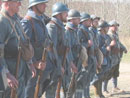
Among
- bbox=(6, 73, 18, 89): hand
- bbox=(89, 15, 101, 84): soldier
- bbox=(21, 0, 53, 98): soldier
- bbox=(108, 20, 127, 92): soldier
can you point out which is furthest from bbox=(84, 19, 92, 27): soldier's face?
bbox=(6, 73, 18, 89): hand

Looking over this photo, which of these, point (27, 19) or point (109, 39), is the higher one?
point (27, 19)

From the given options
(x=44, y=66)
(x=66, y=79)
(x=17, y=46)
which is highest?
(x=17, y=46)

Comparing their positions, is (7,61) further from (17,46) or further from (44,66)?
(44,66)

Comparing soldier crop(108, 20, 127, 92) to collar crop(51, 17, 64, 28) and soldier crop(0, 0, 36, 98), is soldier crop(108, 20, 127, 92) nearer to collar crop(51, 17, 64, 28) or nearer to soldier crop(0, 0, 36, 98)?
collar crop(51, 17, 64, 28)

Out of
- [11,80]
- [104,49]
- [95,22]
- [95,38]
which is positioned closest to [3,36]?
[11,80]

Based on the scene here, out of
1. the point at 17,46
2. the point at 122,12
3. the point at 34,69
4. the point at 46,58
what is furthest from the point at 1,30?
the point at 122,12

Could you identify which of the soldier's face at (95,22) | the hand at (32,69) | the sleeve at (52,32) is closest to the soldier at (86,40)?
the soldier's face at (95,22)

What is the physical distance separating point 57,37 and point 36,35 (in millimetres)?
836

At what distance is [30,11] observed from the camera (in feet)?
21.3

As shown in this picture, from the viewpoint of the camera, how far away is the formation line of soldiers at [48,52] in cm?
537

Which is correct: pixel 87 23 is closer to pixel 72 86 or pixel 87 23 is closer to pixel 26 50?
pixel 72 86

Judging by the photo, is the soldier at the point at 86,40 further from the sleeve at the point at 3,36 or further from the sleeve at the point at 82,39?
the sleeve at the point at 3,36

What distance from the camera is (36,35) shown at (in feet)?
20.4

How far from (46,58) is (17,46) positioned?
4.26 feet
